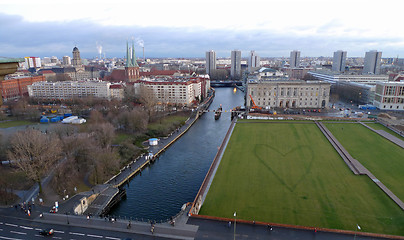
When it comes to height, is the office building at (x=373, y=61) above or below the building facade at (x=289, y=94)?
above

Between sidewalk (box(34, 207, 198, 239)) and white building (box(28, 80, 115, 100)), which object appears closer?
sidewalk (box(34, 207, 198, 239))

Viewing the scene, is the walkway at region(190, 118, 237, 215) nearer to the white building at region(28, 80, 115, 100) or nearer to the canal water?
the canal water

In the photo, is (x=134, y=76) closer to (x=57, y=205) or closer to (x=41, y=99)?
(x=41, y=99)

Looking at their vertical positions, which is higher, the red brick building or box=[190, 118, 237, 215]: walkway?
the red brick building

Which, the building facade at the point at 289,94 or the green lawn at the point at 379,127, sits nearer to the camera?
the green lawn at the point at 379,127

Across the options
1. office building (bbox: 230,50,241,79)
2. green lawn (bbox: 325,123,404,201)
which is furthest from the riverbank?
office building (bbox: 230,50,241,79)

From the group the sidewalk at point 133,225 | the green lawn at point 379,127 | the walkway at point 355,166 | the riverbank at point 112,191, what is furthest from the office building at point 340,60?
the sidewalk at point 133,225

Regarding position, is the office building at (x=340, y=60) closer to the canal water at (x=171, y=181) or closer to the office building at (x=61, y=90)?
the canal water at (x=171, y=181)
